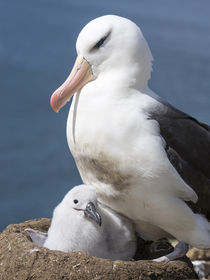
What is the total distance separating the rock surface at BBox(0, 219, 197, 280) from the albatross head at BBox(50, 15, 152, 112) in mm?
1034

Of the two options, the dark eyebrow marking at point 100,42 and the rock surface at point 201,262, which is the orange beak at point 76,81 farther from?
the rock surface at point 201,262

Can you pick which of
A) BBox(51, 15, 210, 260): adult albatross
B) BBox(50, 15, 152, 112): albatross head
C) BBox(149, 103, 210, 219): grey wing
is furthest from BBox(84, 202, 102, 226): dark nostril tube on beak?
BBox(50, 15, 152, 112): albatross head

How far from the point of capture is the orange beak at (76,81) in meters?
3.85

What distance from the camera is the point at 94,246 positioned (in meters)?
3.84

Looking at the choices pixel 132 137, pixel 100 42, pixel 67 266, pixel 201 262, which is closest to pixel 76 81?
pixel 100 42

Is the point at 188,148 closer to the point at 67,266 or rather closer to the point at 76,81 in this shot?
the point at 76,81

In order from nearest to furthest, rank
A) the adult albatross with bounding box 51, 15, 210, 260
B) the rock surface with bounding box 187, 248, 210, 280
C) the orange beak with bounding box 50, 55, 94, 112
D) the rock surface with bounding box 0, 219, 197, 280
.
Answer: the rock surface with bounding box 0, 219, 197, 280
the adult albatross with bounding box 51, 15, 210, 260
the orange beak with bounding box 50, 55, 94, 112
the rock surface with bounding box 187, 248, 210, 280

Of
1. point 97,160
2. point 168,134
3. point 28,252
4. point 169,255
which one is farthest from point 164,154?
point 28,252

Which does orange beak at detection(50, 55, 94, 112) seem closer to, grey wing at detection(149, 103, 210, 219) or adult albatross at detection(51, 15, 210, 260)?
adult albatross at detection(51, 15, 210, 260)

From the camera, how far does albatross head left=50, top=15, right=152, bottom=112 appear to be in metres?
3.74

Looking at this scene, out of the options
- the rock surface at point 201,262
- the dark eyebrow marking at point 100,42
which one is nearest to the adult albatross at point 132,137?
the dark eyebrow marking at point 100,42

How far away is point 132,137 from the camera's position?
3637 mm

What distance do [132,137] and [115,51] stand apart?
532mm

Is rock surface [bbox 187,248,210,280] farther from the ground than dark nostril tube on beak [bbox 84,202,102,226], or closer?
closer
